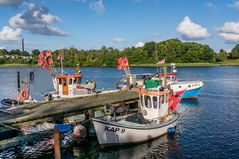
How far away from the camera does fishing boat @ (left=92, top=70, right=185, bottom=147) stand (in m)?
26.4

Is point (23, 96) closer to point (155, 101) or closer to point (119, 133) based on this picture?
point (119, 133)

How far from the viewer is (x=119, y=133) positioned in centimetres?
2680

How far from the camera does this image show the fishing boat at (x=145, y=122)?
26.4 m

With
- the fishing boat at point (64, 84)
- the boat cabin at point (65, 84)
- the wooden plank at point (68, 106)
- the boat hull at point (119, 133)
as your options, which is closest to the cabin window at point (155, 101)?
the boat hull at point (119, 133)

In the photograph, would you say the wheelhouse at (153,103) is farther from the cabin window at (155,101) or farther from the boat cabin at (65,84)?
the boat cabin at (65,84)

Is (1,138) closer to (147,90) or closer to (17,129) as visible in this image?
(17,129)

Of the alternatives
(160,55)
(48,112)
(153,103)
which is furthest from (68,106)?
(160,55)

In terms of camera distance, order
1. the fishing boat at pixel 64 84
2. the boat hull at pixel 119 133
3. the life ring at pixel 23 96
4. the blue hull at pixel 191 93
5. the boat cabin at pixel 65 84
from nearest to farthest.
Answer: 1. the boat hull at pixel 119 133
2. the fishing boat at pixel 64 84
3. the boat cabin at pixel 65 84
4. the life ring at pixel 23 96
5. the blue hull at pixel 191 93

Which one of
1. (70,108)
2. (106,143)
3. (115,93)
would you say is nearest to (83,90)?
(115,93)

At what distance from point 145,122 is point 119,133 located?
3631mm

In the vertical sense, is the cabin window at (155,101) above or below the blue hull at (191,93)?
above

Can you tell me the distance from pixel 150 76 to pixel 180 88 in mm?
5869

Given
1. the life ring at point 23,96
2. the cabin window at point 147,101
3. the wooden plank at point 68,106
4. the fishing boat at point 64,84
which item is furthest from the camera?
the life ring at point 23,96

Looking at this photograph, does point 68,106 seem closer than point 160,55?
Yes
